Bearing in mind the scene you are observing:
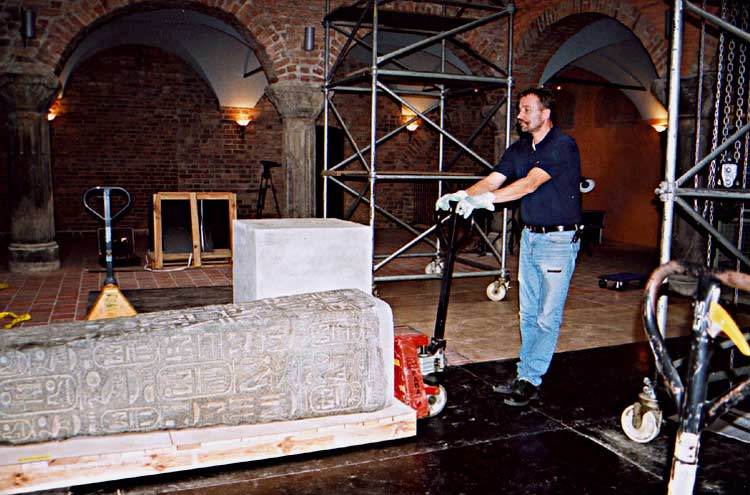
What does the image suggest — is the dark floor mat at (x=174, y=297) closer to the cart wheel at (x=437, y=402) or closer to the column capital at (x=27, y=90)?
the column capital at (x=27, y=90)

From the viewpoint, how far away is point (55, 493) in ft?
9.14

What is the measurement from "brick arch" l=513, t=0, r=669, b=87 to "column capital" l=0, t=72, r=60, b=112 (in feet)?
21.3

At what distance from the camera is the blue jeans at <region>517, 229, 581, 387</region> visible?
3914 mm

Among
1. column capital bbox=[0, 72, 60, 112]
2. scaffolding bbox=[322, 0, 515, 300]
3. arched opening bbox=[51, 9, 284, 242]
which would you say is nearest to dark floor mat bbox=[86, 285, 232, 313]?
scaffolding bbox=[322, 0, 515, 300]

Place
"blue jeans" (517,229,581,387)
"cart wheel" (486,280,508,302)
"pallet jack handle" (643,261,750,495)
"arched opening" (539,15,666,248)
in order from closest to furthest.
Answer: "pallet jack handle" (643,261,750,495) < "blue jeans" (517,229,581,387) < "cart wheel" (486,280,508,302) < "arched opening" (539,15,666,248)

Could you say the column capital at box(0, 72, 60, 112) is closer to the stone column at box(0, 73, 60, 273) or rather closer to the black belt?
the stone column at box(0, 73, 60, 273)

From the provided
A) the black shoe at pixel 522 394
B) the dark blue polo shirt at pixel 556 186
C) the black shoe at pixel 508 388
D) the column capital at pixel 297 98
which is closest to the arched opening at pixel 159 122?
the column capital at pixel 297 98

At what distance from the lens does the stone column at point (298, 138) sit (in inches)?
353

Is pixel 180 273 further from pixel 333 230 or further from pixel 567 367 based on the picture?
pixel 567 367

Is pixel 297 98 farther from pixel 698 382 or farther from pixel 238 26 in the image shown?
pixel 698 382

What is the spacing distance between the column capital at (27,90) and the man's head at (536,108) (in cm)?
672

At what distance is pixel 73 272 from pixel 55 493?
6385mm

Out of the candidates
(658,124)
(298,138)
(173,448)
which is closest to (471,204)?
(173,448)

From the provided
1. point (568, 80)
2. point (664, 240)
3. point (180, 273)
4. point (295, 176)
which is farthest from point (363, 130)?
point (664, 240)
